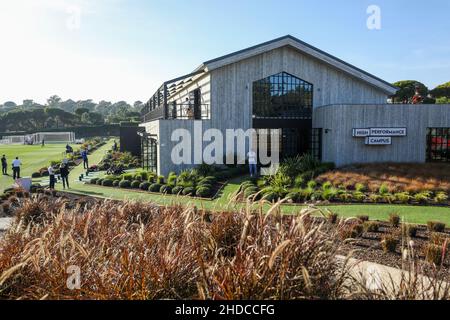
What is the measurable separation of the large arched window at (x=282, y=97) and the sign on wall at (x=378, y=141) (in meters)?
5.08

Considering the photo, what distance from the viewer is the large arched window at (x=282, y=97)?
24156mm

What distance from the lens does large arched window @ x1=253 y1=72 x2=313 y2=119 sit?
24156 mm

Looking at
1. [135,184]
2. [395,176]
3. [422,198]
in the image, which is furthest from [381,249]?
[135,184]

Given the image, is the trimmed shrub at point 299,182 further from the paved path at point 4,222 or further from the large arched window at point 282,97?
the paved path at point 4,222

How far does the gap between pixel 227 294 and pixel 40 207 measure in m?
8.88

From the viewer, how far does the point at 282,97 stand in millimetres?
24500

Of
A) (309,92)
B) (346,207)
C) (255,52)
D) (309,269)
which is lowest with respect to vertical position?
(346,207)

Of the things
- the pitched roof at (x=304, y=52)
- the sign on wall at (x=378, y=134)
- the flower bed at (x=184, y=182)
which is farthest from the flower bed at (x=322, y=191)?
the pitched roof at (x=304, y=52)

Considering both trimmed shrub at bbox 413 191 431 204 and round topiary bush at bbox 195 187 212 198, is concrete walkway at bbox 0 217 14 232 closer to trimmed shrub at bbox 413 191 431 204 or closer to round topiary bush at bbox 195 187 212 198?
round topiary bush at bbox 195 187 212 198

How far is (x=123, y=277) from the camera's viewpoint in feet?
13.5

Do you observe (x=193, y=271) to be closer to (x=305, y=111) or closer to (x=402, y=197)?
(x=402, y=197)
